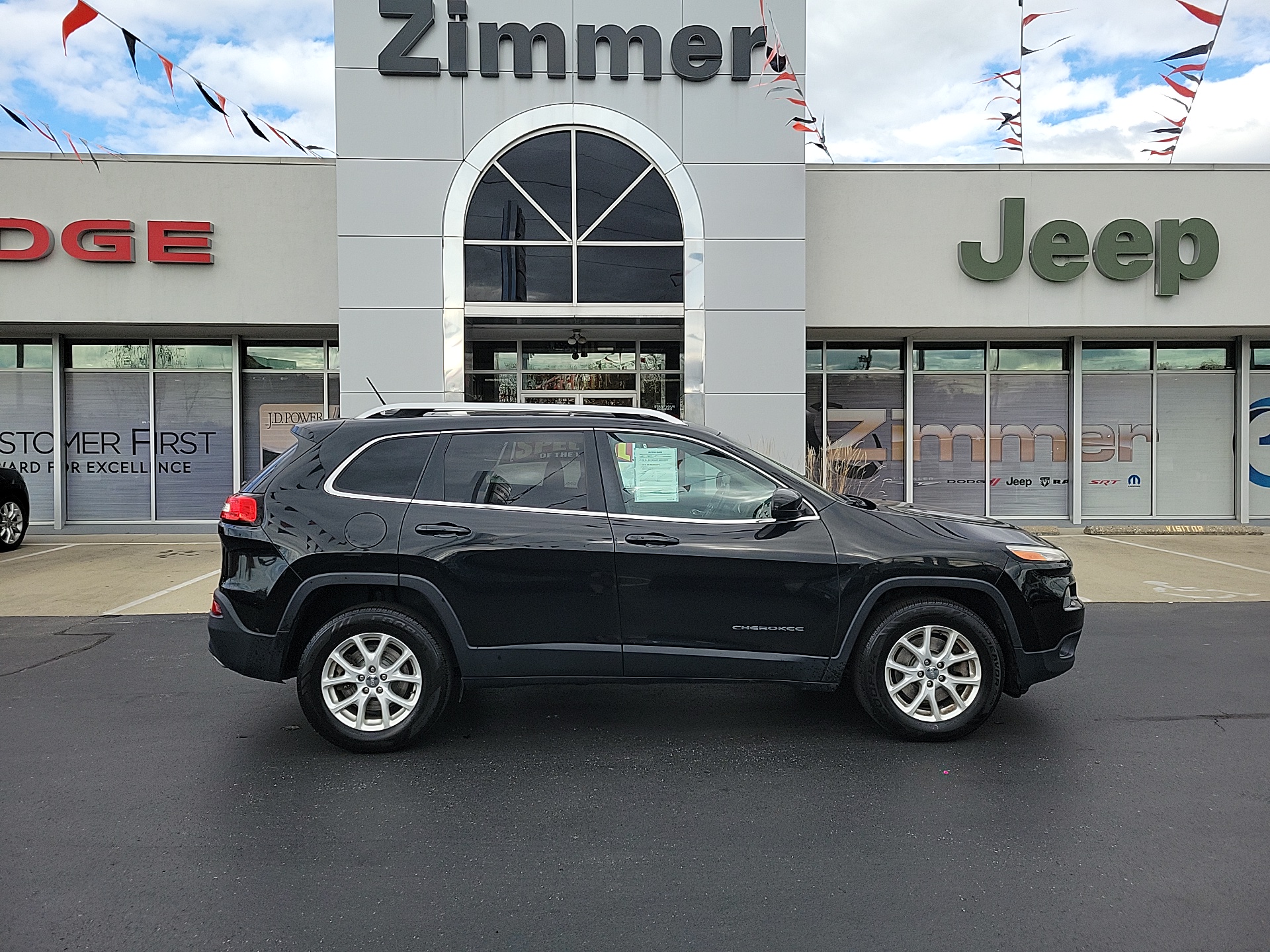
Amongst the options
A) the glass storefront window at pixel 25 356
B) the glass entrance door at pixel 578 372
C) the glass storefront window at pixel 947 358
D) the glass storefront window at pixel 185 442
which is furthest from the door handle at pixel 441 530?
the glass storefront window at pixel 25 356

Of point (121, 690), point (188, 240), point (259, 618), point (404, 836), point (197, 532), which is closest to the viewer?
point (404, 836)

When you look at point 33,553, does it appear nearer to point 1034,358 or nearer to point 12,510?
point 12,510

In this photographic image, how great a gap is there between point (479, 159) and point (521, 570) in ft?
31.2

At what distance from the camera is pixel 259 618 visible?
172 inches

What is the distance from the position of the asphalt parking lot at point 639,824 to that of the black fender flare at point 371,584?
66 centimetres

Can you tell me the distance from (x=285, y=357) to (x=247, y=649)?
39.4 ft

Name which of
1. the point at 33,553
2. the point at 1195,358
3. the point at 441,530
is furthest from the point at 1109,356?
the point at 33,553

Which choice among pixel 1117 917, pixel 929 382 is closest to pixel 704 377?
pixel 929 382

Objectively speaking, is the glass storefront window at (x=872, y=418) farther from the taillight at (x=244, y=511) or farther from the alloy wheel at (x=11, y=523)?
the alloy wheel at (x=11, y=523)

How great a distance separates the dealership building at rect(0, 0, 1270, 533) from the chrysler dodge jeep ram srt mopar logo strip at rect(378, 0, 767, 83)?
0.04 metres

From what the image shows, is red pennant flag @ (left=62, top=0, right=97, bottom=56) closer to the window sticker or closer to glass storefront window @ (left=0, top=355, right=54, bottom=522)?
glass storefront window @ (left=0, top=355, right=54, bottom=522)

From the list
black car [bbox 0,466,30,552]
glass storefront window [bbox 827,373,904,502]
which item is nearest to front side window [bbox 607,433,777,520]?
A: glass storefront window [bbox 827,373,904,502]

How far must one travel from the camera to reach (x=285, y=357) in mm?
15156

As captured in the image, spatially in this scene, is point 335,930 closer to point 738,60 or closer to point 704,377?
point 704,377
